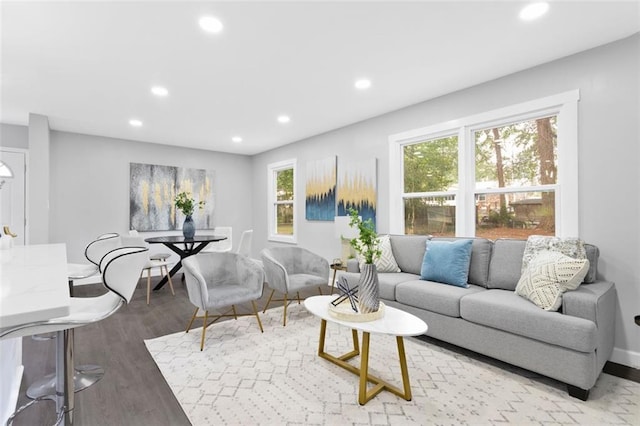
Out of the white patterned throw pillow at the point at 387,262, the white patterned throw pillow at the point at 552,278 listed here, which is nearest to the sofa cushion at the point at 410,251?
the white patterned throw pillow at the point at 387,262

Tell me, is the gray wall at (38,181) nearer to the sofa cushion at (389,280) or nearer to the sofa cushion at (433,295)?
the sofa cushion at (389,280)

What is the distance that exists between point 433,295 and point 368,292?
0.93 metres

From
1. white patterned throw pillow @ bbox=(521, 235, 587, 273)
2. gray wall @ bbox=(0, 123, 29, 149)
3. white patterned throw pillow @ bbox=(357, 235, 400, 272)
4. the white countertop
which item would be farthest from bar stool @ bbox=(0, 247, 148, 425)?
gray wall @ bbox=(0, 123, 29, 149)

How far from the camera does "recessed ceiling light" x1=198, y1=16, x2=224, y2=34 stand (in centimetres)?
227

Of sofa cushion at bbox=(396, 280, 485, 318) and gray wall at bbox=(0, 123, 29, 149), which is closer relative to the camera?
sofa cushion at bbox=(396, 280, 485, 318)

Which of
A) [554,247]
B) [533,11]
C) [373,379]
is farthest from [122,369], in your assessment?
[533,11]

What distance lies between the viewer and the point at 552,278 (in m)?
2.29

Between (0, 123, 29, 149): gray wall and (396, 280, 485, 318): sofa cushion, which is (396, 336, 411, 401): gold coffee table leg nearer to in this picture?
(396, 280, 485, 318): sofa cushion

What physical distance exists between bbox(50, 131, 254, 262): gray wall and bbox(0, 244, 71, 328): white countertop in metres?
4.29

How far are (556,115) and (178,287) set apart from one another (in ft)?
17.5

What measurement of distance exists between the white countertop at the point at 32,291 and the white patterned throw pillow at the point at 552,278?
2741mm

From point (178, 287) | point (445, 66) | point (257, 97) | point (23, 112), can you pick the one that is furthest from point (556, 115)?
point (23, 112)

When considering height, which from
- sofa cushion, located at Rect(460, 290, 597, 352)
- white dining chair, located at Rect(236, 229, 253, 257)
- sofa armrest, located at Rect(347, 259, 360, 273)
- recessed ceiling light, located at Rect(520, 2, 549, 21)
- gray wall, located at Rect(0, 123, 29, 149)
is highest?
recessed ceiling light, located at Rect(520, 2, 549, 21)

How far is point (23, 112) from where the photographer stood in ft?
14.0
